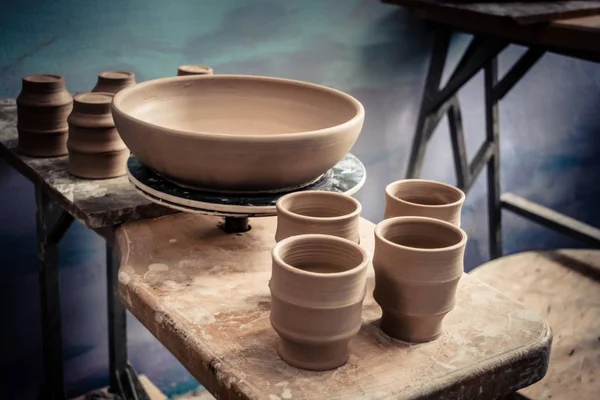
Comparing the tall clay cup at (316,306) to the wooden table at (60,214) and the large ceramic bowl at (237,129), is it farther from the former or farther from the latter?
the wooden table at (60,214)

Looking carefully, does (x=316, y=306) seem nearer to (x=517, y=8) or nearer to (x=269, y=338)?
(x=269, y=338)

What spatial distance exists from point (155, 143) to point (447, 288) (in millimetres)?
489

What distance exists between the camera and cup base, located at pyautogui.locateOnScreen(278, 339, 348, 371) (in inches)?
32.3

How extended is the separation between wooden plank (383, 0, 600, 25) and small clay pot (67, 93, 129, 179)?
114 centimetres

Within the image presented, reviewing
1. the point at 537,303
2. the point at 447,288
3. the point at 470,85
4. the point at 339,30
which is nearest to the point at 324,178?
the point at 447,288

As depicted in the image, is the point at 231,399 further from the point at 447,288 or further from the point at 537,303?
the point at 537,303

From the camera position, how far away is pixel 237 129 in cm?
138

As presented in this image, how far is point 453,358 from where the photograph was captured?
2.84 ft

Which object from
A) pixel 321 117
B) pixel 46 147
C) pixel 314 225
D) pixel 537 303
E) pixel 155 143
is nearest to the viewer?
pixel 314 225

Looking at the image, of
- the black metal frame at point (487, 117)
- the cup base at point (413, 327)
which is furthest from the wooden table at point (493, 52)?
the cup base at point (413, 327)

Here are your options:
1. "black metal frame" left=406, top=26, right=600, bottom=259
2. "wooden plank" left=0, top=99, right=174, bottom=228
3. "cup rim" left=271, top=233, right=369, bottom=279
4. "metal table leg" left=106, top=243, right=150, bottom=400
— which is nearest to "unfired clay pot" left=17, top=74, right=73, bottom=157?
"wooden plank" left=0, top=99, right=174, bottom=228

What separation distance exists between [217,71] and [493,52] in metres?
0.85

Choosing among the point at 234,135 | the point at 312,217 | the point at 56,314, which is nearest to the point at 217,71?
the point at 56,314

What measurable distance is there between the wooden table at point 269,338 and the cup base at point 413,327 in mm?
11
